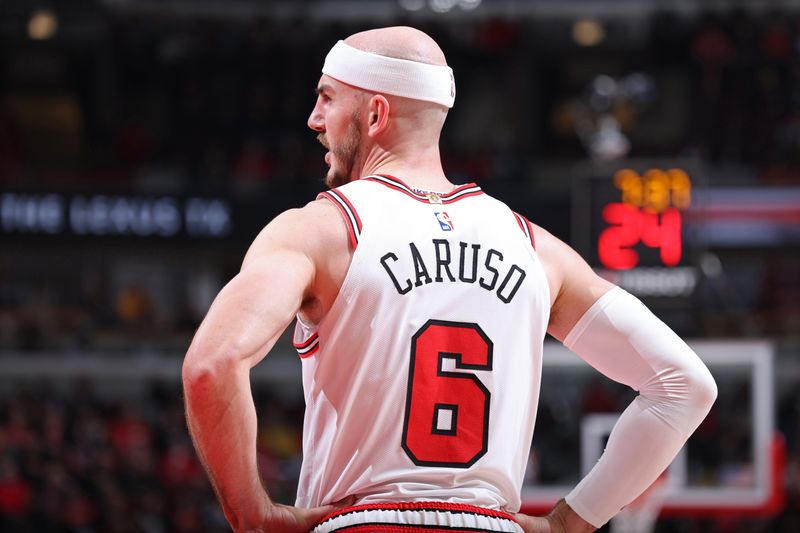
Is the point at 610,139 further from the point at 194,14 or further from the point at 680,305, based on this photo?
the point at 194,14

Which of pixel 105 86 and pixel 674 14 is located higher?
pixel 674 14

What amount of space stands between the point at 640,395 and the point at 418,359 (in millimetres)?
624

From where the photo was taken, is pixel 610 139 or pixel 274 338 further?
pixel 610 139

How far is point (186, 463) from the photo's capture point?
13.6 m

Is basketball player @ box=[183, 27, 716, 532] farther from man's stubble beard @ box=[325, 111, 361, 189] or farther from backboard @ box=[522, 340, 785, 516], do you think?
backboard @ box=[522, 340, 785, 516]

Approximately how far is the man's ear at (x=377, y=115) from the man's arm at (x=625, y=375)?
0.46m

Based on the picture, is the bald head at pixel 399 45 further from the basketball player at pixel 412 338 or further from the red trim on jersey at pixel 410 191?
the red trim on jersey at pixel 410 191

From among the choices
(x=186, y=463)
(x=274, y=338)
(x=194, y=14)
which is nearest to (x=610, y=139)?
(x=186, y=463)

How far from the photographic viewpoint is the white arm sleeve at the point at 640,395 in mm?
2848

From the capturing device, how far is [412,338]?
2609 millimetres

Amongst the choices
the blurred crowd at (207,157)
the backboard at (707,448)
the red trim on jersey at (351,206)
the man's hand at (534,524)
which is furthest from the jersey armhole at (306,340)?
the blurred crowd at (207,157)

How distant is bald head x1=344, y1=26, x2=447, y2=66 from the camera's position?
112 inches

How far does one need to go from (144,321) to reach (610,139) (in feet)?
26.5

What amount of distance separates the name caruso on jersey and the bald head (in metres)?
0.47
